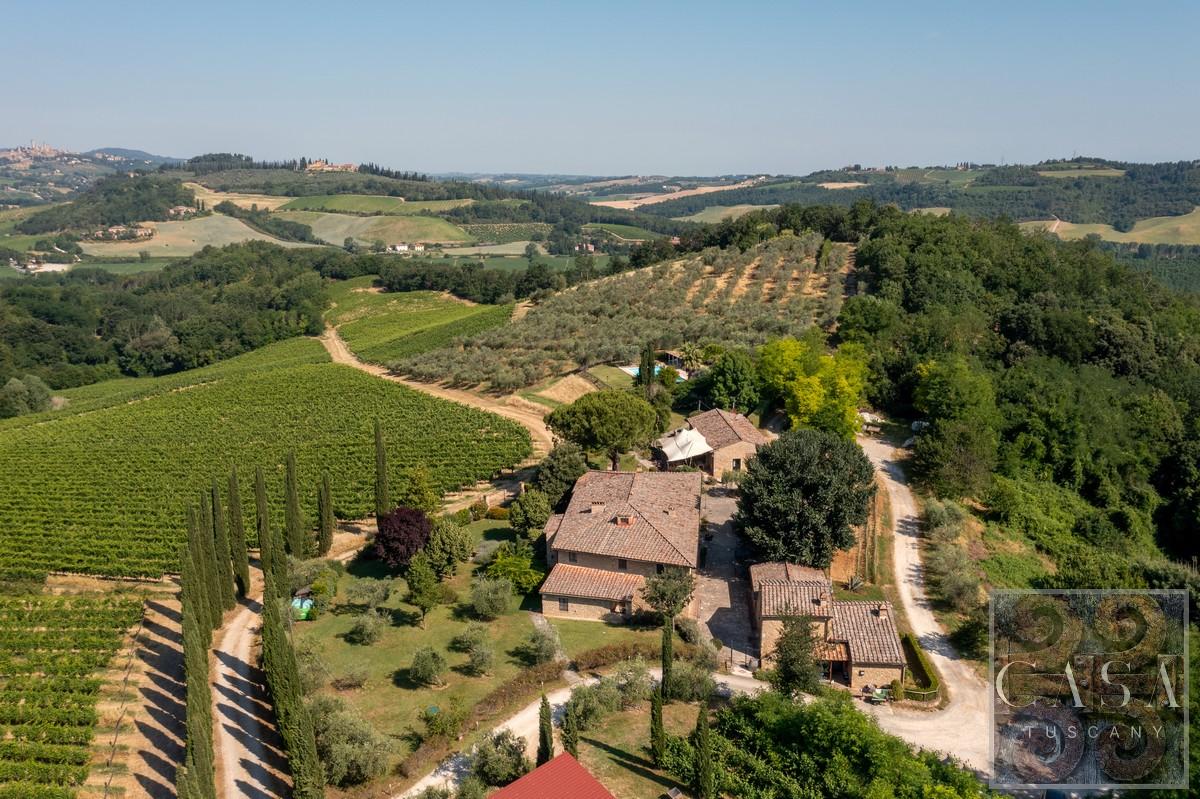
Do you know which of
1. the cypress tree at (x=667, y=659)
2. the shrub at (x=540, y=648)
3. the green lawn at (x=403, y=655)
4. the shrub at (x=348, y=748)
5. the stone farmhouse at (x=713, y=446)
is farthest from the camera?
the stone farmhouse at (x=713, y=446)

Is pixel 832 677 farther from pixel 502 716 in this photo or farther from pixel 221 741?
pixel 221 741

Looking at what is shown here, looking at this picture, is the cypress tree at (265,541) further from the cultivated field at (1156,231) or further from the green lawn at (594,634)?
the cultivated field at (1156,231)

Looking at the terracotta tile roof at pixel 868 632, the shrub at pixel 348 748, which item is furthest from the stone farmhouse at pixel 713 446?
the shrub at pixel 348 748

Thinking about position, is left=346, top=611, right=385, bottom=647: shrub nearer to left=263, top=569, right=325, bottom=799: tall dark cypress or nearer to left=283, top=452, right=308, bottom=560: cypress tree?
left=263, top=569, right=325, bottom=799: tall dark cypress

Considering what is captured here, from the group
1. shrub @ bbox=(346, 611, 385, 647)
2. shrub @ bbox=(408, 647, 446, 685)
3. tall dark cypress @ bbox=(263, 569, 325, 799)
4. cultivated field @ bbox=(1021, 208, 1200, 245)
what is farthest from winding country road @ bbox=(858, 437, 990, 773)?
cultivated field @ bbox=(1021, 208, 1200, 245)

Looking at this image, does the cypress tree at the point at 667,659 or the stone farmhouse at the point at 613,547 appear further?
the stone farmhouse at the point at 613,547
